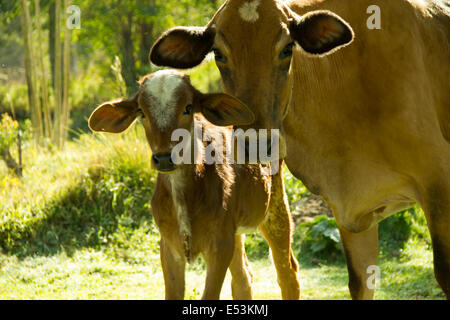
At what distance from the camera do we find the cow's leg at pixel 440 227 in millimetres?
4203

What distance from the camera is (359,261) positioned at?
532 cm

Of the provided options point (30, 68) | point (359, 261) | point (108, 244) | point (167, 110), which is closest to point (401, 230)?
point (359, 261)

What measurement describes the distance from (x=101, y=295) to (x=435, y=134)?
12.4 feet

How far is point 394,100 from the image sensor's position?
4.34m

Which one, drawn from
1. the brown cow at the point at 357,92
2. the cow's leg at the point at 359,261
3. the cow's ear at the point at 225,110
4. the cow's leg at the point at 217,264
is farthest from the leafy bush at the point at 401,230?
the cow's ear at the point at 225,110

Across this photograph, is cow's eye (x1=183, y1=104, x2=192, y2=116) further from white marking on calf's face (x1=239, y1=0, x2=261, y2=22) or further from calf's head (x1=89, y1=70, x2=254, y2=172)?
white marking on calf's face (x1=239, y1=0, x2=261, y2=22)

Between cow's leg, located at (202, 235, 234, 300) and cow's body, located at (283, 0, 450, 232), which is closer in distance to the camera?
cow's leg, located at (202, 235, 234, 300)

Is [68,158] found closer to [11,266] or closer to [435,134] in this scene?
[11,266]

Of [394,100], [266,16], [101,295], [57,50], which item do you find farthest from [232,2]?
[57,50]

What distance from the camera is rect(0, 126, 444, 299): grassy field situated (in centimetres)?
681

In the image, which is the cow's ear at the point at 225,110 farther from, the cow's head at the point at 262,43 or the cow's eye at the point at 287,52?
the cow's eye at the point at 287,52

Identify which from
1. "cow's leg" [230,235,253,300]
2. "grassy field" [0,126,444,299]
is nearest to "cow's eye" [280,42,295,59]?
"cow's leg" [230,235,253,300]
